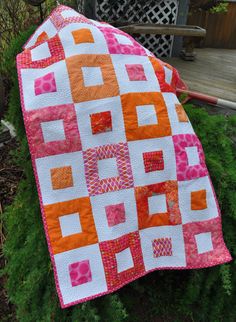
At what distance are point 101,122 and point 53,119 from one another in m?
0.22

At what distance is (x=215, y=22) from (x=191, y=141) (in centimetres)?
456

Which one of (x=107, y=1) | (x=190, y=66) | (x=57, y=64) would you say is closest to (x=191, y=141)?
(x=57, y=64)

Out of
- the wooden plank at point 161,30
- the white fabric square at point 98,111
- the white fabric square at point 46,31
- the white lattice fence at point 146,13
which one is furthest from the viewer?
the white lattice fence at point 146,13

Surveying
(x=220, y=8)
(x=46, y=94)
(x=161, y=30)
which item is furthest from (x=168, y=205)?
(x=220, y=8)

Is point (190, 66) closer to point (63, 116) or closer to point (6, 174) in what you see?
point (6, 174)

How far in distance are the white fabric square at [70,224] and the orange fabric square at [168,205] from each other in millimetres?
297

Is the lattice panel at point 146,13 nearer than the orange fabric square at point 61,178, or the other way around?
the orange fabric square at point 61,178

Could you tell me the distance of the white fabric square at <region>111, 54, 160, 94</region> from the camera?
4.99 feet

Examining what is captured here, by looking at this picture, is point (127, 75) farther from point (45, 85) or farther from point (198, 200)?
point (198, 200)

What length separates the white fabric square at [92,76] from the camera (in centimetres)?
145

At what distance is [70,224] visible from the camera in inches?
52.3

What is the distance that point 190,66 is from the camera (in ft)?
12.4

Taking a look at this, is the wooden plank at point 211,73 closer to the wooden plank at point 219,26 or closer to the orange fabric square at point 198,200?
the wooden plank at point 219,26

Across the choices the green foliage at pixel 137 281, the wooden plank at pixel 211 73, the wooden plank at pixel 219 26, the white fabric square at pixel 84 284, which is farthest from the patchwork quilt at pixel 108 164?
the wooden plank at pixel 219 26
